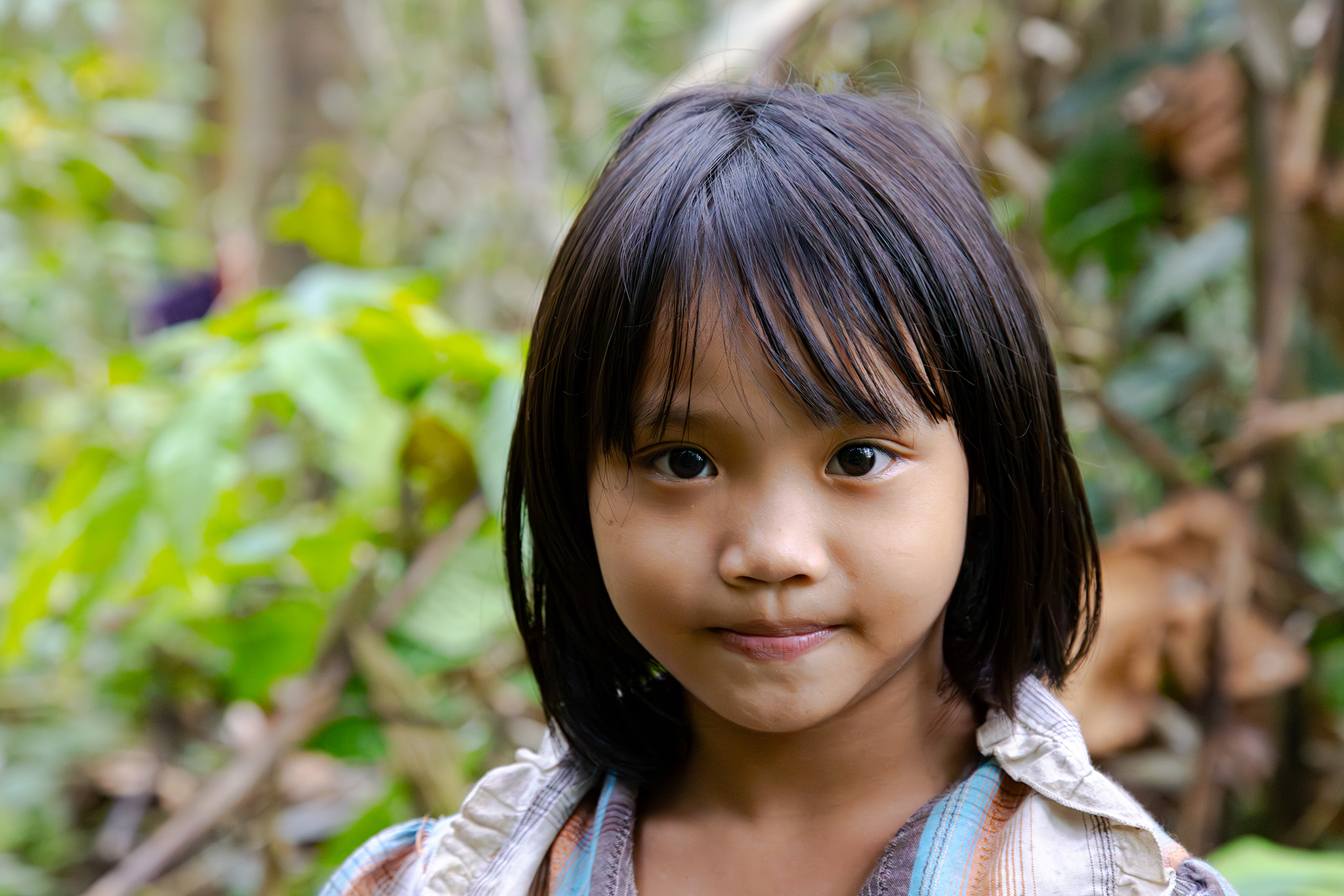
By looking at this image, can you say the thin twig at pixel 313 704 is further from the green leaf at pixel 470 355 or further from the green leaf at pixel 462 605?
the green leaf at pixel 470 355

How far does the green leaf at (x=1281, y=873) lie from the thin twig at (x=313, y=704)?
0.86 m

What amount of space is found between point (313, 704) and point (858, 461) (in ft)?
3.15

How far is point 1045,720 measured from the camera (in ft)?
2.13

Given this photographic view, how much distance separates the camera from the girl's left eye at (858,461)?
1.96 ft

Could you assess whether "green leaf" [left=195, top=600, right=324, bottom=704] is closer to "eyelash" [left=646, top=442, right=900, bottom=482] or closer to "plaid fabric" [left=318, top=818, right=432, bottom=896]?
"plaid fabric" [left=318, top=818, right=432, bottom=896]

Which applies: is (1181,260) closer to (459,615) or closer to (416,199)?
(459,615)

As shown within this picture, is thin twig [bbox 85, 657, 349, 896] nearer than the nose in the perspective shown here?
No

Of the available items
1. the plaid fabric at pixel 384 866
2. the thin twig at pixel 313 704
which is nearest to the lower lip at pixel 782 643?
the plaid fabric at pixel 384 866

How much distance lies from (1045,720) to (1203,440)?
128 cm

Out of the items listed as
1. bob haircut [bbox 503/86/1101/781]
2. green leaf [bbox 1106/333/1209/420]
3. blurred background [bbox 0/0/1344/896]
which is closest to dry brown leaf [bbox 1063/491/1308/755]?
blurred background [bbox 0/0/1344/896]

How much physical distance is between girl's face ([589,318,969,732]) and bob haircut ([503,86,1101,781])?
0.02m

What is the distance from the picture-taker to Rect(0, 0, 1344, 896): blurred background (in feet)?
4.05

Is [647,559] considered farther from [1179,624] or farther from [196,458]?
[1179,624]

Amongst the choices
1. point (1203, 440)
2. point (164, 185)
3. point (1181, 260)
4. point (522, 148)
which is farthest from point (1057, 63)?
point (164, 185)
